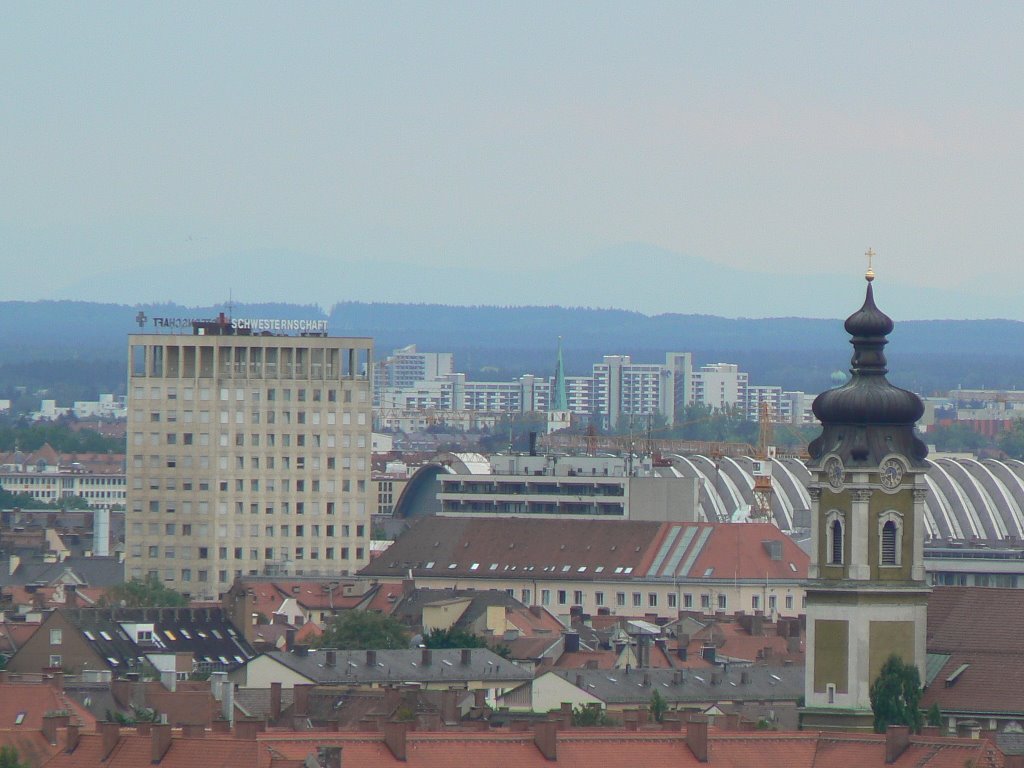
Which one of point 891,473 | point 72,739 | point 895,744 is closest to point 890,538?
point 891,473

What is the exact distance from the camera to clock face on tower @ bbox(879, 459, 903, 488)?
271 ft

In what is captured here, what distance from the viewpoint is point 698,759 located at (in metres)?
67.6

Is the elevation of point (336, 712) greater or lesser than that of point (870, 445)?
lesser

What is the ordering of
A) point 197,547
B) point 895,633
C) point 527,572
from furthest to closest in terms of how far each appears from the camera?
point 197,547 < point 527,572 < point 895,633

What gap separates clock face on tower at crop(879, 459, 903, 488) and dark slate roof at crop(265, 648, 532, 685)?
2774 cm

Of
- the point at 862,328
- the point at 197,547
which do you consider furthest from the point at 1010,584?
the point at 197,547

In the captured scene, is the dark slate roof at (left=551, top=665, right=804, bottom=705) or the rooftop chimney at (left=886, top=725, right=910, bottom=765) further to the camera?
the dark slate roof at (left=551, top=665, right=804, bottom=705)

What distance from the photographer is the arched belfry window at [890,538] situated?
271ft

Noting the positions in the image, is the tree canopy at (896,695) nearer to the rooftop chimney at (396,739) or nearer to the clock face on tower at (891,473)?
the clock face on tower at (891,473)

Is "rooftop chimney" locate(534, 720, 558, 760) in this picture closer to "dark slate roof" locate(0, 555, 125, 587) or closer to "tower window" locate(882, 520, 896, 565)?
"tower window" locate(882, 520, 896, 565)

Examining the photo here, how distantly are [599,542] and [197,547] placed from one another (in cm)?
2595

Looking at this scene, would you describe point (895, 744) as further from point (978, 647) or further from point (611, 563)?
point (611, 563)

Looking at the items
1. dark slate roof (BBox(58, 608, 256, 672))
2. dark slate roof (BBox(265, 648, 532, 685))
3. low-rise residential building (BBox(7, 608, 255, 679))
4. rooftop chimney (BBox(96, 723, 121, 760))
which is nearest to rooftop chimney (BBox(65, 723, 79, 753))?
rooftop chimney (BBox(96, 723, 121, 760))

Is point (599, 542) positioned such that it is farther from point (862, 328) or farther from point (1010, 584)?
point (862, 328)
